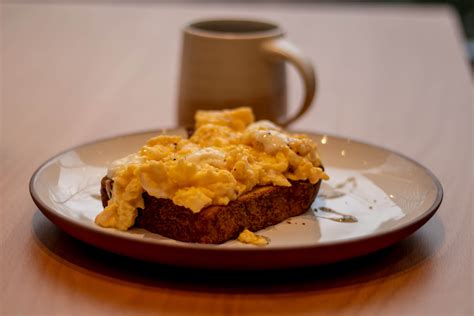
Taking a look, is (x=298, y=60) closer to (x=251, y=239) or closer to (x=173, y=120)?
(x=173, y=120)

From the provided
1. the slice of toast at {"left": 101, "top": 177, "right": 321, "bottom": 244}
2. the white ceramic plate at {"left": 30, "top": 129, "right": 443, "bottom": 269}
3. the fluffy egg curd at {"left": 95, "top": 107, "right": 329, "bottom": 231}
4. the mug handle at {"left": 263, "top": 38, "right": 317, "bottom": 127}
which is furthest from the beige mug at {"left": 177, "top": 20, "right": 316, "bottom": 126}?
the slice of toast at {"left": 101, "top": 177, "right": 321, "bottom": 244}

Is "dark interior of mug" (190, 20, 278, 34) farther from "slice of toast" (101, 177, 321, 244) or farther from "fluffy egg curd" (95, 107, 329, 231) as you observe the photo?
"slice of toast" (101, 177, 321, 244)

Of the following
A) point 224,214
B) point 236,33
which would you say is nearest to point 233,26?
point 236,33

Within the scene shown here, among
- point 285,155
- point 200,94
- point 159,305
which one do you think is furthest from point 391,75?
point 159,305

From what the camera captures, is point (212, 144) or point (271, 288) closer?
point (271, 288)

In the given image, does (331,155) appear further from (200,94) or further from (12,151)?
(12,151)

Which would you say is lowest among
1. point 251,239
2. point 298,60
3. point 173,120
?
point 173,120

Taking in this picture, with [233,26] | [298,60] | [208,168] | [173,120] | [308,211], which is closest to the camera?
[208,168]
